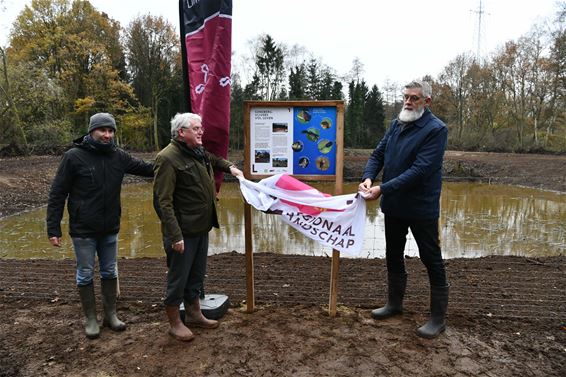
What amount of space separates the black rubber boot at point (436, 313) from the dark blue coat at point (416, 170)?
69cm

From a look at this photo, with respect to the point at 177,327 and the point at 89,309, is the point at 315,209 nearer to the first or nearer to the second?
the point at 177,327

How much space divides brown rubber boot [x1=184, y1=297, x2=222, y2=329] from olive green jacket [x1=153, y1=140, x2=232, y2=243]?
72cm

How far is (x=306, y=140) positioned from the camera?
412 centimetres

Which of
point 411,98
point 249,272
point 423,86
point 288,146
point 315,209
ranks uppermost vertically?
point 423,86

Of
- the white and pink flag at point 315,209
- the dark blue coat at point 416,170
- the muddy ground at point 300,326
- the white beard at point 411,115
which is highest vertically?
the white beard at point 411,115

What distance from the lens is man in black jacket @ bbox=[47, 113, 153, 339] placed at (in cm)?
348

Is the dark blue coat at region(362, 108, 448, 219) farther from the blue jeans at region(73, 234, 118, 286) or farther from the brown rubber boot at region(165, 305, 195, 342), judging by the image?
the blue jeans at region(73, 234, 118, 286)

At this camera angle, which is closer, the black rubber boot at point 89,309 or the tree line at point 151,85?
the black rubber boot at point 89,309

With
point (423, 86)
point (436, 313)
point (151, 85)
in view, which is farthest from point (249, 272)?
point (151, 85)

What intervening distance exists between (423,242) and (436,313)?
0.67 m

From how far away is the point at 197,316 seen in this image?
379cm

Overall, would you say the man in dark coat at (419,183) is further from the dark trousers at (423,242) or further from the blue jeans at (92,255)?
the blue jeans at (92,255)

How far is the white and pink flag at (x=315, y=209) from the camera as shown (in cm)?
387

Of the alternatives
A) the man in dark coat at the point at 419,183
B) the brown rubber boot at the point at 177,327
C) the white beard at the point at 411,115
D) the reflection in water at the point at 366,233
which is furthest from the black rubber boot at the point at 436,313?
the reflection in water at the point at 366,233
